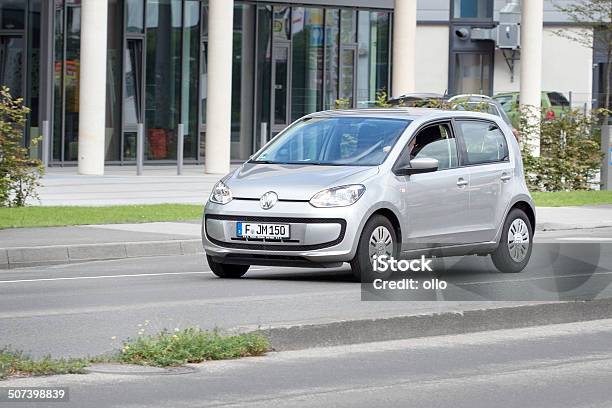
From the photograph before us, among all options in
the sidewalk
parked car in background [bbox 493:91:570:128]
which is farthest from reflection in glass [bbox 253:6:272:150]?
the sidewalk

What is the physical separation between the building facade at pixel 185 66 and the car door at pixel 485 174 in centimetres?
1227

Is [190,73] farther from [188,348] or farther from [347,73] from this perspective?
[188,348]

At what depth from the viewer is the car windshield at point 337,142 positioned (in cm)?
1448

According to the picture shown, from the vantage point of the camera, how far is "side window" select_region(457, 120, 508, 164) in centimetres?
1527

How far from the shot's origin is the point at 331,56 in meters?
42.7

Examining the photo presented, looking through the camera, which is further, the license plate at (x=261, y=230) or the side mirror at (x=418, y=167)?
the side mirror at (x=418, y=167)

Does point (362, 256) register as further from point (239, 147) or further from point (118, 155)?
point (239, 147)

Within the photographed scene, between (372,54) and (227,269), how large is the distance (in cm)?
3033

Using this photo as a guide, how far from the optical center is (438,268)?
51.1ft

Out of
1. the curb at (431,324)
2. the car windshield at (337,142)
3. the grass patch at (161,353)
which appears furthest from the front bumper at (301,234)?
the grass patch at (161,353)

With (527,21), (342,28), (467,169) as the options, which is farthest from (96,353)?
(342,28)

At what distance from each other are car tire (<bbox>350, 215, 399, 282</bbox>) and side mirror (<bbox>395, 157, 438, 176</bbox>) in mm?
579

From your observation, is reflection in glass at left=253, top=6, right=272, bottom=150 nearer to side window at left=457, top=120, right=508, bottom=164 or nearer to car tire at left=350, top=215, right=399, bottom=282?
side window at left=457, top=120, right=508, bottom=164

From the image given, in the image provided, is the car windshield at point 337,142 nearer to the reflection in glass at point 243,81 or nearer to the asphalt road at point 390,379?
the asphalt road at point 390,379
